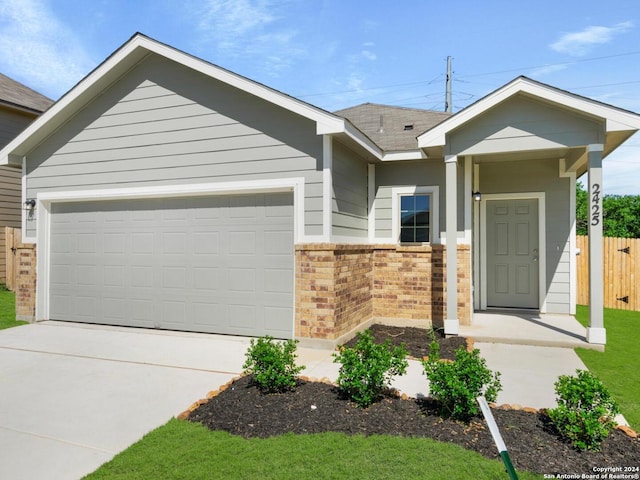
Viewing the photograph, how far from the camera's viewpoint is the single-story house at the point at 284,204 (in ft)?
21.1

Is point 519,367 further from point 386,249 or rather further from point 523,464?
point 386,249

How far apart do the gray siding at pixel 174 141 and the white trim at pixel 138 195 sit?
10cm

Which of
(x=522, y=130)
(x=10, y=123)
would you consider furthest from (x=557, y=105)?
(x=10, y=123)

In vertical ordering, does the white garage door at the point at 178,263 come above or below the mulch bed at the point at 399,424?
above

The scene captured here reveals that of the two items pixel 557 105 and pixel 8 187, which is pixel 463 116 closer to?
pixel 557 105

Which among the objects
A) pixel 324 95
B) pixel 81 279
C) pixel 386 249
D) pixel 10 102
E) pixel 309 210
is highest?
pixel 324 95

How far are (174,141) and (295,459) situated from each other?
19.1 ft

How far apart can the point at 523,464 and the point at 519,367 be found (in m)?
2.70

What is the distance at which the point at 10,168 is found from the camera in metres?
12.9

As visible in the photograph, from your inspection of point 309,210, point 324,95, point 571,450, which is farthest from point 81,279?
point 324,95

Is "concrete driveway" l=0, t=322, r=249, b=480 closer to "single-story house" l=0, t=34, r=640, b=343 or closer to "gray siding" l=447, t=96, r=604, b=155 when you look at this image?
"single-story house" l=0, t=34, r=640, b=343

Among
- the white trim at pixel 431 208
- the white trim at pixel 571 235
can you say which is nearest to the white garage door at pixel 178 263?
the white trim at pixel 431 208

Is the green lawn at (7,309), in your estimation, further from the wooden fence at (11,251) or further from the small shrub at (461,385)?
the small shrub at (461,385)

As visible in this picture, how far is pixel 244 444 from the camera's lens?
10.9 ft
